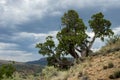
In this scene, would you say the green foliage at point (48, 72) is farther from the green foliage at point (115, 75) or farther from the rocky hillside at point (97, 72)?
the green foliage at point (115, 75)

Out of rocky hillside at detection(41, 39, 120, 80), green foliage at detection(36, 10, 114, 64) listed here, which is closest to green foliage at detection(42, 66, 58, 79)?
rocky hillside at detection(41, 39, 120, 80)

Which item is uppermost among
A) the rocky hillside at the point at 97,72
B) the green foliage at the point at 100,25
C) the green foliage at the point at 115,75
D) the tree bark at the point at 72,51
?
the green foliage at the point at 100,25

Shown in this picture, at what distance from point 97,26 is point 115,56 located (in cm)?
4226

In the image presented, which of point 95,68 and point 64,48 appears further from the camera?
point 64,48

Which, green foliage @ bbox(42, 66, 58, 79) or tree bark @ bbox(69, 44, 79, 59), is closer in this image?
green foliage @ bbox(42, 66, 58, 79)

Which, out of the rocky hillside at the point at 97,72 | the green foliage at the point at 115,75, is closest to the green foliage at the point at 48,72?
the rocky hillside at the point at 97,72

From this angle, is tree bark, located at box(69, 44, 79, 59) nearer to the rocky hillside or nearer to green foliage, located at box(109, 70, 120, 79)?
the rocky hillside

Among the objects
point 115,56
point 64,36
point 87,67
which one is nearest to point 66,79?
point 87,67

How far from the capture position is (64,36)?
6512 cm

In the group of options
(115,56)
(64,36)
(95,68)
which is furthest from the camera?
(64,36)

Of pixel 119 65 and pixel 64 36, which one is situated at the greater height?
pixel 64 36

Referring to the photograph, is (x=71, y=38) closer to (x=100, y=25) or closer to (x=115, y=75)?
(x=100, y=25)

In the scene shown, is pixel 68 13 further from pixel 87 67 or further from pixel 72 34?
pixel 87 67

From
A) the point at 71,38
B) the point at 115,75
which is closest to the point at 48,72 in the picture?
the point at 115,75
